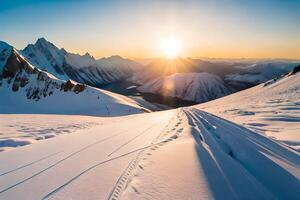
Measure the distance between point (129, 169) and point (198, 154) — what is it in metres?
2.60

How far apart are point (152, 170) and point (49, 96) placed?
7649cm

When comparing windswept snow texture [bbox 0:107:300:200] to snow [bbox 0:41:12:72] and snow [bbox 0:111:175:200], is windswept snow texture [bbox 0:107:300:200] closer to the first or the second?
snow [bbox 0:111:175:200]

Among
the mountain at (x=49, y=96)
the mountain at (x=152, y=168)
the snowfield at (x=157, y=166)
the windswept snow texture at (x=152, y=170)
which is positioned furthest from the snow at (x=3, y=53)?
the windswept snow texture at (x=152, y=170)

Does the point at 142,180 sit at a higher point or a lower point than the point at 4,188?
higher

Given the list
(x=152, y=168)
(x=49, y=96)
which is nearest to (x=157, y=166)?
(x=152, y=168)

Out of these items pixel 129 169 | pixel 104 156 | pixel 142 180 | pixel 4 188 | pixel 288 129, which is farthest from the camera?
pixel 288 129

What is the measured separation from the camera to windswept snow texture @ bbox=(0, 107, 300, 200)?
5.49m

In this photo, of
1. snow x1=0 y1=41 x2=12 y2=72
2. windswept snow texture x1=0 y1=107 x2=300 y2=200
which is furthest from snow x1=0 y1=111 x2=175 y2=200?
snow x1=0 y1=41 x2=12 y2=72

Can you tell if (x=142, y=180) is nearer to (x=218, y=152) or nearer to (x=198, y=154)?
(x=198, y=154)

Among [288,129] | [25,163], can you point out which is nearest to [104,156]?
[25,163]

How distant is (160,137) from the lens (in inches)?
448

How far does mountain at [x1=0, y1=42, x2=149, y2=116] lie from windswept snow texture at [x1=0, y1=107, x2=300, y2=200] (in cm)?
4917

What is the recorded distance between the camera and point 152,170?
22.3 ft

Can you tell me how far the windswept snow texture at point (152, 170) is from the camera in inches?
216
